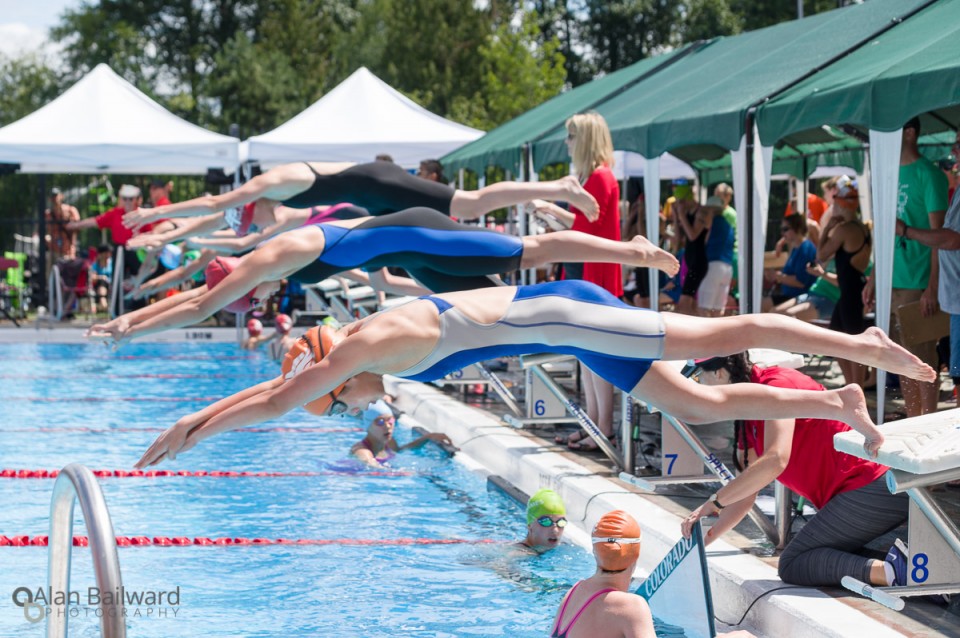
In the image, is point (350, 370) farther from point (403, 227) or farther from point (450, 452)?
point (450, 452)

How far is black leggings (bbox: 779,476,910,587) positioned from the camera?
491 centimetres

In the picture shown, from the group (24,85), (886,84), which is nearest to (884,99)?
(886,84)

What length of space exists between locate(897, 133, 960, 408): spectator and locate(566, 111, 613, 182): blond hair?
7.43 feet

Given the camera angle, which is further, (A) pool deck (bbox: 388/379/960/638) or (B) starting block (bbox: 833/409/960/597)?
(A) pool deck (bbox: 388/379/960/638)

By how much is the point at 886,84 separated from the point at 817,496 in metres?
2.47

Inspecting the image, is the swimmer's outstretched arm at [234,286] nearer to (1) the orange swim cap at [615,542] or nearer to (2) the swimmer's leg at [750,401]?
(2) the swimmer's leg at [750,401]

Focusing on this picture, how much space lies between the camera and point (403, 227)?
605cm

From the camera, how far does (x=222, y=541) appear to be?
7.20 m

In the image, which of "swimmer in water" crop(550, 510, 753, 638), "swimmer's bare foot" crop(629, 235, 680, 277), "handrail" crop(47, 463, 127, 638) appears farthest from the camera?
"swimmer's bare foot" crop(629, 235, 680, 277)

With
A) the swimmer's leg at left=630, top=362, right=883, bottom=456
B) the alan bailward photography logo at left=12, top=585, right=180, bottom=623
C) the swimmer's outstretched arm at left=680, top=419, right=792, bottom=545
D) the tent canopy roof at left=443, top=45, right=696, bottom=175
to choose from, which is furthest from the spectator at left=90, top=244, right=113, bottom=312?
the swimmer's leg at left=630, top=362, right=883, bottom=456

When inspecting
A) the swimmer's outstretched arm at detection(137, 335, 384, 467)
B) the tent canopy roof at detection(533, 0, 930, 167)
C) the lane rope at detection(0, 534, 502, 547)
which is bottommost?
the lane rope at detection(0, 534, 502, 547)

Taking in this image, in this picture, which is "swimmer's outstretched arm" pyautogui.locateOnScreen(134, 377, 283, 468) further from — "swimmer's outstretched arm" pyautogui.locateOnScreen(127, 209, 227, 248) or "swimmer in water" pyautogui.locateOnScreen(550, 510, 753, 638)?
"swimmer's outstretched arm" pyautogui.locateOnScreen(127, 209, 227, 248)

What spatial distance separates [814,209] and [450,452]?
388 inches

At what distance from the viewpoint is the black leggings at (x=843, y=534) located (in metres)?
4.91
